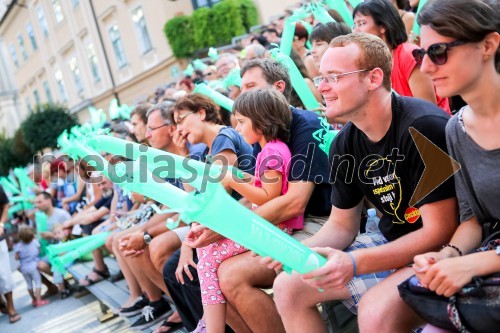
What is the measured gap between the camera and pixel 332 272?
5.78ft

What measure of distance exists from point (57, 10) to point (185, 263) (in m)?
29.6

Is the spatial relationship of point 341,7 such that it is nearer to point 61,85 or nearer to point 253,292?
point 253,292

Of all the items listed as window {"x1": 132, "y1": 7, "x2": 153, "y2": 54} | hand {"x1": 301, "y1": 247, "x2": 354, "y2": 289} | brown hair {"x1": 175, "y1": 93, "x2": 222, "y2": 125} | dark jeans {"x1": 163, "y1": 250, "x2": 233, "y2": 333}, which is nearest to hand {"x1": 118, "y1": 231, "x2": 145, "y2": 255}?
dark jeans {"x1": 163, "y1": 250, "x2": 233, "y2": 333}

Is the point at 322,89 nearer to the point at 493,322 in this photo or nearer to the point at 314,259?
the point at 314,259

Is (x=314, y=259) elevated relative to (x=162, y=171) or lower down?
lower down

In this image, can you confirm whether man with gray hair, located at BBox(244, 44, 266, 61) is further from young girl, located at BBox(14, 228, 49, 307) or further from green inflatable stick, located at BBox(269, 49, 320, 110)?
young girl, located at BBox(14, 228, 49, 307)

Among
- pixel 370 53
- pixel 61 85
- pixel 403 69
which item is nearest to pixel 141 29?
pixel 61 85

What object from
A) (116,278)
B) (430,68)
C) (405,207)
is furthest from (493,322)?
(116,278)

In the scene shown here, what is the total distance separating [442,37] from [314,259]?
837 millimetres

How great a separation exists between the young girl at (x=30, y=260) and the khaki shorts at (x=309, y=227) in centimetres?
571

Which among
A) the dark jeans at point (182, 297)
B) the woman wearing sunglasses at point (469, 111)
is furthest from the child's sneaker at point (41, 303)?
the woman wearing sunglasses at point (469, 111)

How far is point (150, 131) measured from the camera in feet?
13.6

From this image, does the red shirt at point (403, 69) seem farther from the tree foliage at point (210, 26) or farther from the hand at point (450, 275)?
the tree foliage at point (210, 26)

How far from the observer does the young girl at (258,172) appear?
270 cm
